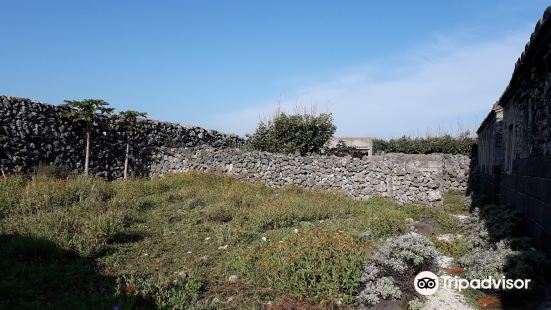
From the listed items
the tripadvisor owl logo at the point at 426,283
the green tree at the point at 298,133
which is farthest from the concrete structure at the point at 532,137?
the green tree at the point at 298,133

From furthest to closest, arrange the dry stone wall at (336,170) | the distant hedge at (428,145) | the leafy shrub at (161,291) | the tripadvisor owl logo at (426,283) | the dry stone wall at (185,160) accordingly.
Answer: the distant hedge at (428,145) → the dry stone wall at (336,170) → the dry stone wall at (185,160) → the tripadvisor owl logo at (426,283) → the leafy shrub at (161,291)

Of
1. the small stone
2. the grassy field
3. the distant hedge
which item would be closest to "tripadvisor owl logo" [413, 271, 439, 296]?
the grassy field

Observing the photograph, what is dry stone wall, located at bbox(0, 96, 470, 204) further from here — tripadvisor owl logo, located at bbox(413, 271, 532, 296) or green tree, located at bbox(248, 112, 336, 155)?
tripadvisor owl logo, located at bbox(413, 271, 532, 296)

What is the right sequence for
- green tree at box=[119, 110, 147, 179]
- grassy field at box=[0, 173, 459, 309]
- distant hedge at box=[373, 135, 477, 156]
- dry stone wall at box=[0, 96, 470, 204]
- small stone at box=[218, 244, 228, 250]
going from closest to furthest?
grassy field at box=[0, 173, 459, 309] → small stone at box=[218, 244, 228, 250] → dry stone wall at box=[0, 96, 470, 204] → green tree at box=[119, 110, 147, 179] → distant hedge at box=[373, 135, 477, 156]

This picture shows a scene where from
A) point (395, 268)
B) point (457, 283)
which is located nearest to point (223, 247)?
point (395, 268)

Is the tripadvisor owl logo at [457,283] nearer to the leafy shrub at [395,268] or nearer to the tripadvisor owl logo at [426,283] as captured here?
the tripadvisor owl logo at [426,283]

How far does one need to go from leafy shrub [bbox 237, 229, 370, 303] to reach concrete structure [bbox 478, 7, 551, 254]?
2.54m

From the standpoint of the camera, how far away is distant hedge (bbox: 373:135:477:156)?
2423 centimetres

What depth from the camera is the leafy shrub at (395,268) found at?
4676mm

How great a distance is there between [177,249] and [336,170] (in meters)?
8.88

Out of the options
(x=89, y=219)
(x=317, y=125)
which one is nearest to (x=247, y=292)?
(x=89, y=219)

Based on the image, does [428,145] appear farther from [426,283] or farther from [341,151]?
[426,283]

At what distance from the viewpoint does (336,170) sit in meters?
14.7

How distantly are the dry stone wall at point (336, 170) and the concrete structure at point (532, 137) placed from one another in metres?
3.95
